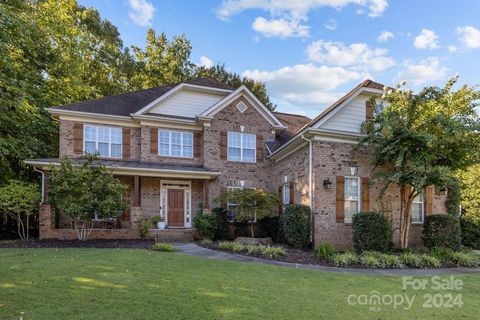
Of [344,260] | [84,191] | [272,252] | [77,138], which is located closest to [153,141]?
[77,138]

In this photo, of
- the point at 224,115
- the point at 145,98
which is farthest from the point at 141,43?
the point at 224,115

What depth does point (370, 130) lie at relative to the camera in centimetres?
1216

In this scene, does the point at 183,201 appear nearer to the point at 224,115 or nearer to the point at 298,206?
the point at 224,115

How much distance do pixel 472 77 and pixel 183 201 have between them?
42.8ft

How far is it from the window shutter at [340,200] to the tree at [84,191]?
8.31m

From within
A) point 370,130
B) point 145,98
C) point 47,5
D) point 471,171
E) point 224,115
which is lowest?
point 471,171

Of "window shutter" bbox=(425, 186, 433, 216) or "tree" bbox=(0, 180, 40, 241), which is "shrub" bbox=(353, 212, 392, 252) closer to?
"window shutter" bbox=(425, 186, 433, 216)

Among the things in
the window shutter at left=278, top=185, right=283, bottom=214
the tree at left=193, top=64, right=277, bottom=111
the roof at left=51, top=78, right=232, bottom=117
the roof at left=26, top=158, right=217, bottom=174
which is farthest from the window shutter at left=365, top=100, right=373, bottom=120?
the tree at left=193, top=64, right=277, bottom=111

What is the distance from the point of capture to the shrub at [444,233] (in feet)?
37.6

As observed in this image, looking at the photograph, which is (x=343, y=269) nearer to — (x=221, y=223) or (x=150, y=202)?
(x=221, y=223)

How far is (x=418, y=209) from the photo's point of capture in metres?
13.8

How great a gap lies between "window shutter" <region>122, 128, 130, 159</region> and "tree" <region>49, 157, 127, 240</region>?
3.22 metres

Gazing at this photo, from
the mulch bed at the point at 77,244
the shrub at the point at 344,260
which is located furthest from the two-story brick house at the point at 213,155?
the shrub at the point at 344,260

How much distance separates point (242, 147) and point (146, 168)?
5.01 meters
